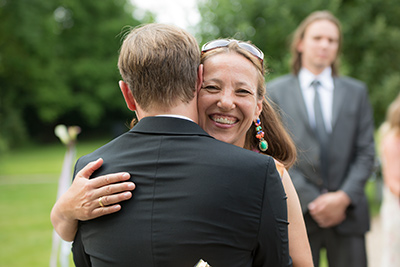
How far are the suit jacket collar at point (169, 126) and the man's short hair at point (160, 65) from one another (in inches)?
2.5

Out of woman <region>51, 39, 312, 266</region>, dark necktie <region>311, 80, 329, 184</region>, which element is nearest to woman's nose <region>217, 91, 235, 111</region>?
woman <region>51, 39, 312, 266</region>

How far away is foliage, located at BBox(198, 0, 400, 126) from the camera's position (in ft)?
21.1

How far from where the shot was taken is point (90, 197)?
1.83 metres

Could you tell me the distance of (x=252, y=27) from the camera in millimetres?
6406

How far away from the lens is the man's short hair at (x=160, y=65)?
1.78 metres

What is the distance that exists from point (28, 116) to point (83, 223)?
39939 millimetres

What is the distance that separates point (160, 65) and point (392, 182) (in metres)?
3.74

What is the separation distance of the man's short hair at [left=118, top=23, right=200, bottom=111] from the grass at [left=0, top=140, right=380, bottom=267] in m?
5.63

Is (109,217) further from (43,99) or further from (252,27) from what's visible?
(43,99)

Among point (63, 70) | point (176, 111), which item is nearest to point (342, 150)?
point (176, 111)

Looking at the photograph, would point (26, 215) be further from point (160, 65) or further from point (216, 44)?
point (160, 65)

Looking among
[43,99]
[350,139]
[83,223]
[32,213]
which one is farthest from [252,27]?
[43,99]

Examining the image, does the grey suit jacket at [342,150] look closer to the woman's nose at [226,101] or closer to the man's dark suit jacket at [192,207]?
the woman's nose at [226,101]

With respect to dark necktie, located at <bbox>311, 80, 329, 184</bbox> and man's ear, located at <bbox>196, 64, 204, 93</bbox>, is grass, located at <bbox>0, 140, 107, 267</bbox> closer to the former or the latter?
dark necktie, located at <bbox>311, 80, 329, 184</bbox>
